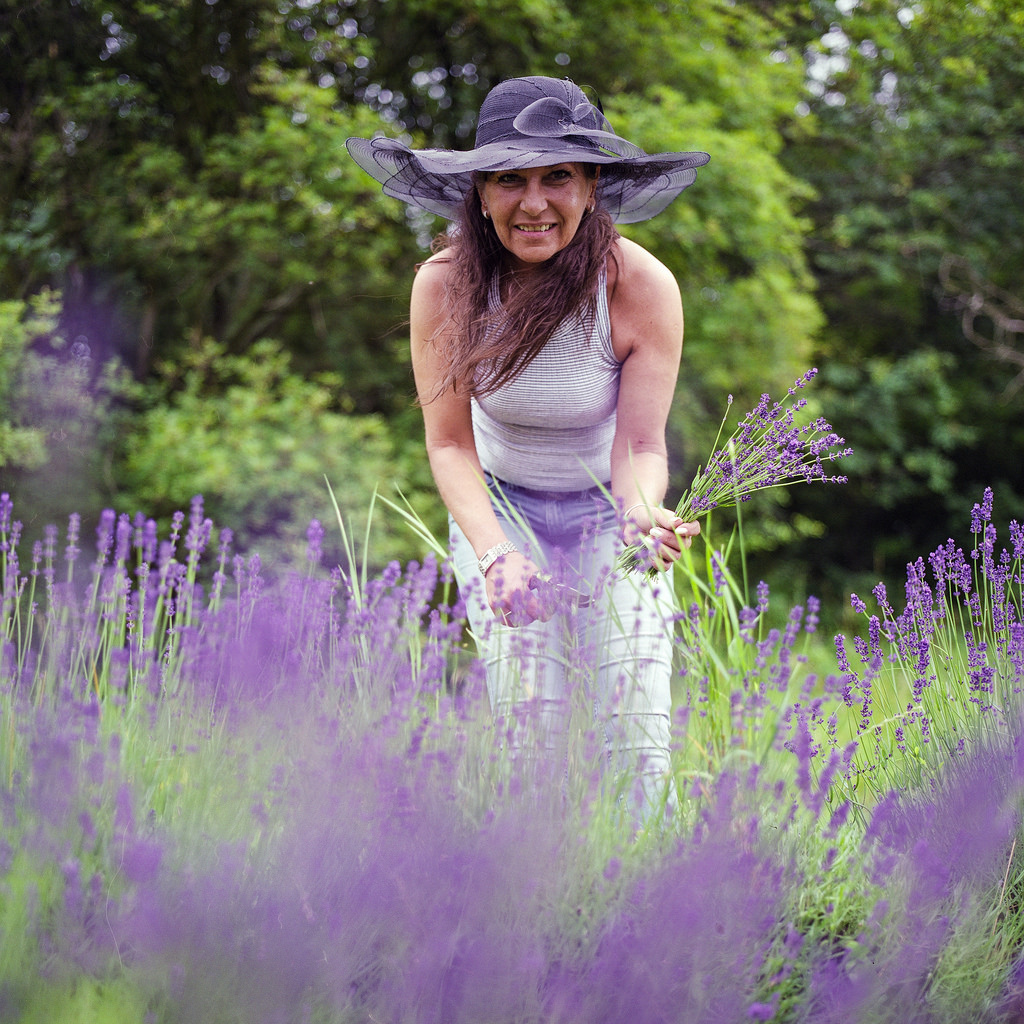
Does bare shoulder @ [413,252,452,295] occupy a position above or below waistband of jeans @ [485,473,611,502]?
above

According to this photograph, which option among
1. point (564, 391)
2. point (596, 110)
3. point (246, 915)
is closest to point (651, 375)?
point (564, 391)

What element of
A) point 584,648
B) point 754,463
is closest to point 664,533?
point 754,463

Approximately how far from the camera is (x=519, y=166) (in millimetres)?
2025

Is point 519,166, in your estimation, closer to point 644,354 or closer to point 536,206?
point 536,206

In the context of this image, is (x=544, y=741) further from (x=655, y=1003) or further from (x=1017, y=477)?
(x=1017, y=477)

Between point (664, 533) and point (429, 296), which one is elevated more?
point (429, 296)

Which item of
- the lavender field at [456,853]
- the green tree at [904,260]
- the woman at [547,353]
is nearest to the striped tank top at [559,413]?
the woman at [547,353]

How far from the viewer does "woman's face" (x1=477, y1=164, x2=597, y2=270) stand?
2.11 meters

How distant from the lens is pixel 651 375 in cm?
230

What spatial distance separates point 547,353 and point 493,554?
0.52m

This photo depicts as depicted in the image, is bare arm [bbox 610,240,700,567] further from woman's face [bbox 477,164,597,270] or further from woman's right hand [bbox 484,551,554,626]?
woman's right hand [bbox 484,551,554,626]

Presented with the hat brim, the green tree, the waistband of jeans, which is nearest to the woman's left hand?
the waistband of jeans

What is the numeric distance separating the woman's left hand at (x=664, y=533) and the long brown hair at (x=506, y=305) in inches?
20.2

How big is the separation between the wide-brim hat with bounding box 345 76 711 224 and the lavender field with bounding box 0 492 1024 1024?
0.95 m
